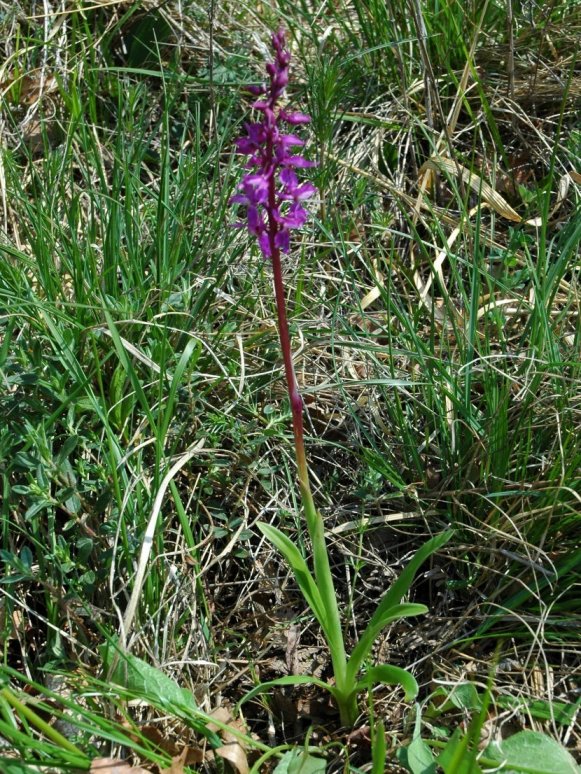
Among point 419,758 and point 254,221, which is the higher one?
point 254,221

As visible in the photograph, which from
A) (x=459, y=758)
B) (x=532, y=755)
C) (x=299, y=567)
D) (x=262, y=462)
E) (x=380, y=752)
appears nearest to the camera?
(x=459, y=758)

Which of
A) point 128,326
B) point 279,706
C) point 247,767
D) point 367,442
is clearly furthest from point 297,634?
point 128,326

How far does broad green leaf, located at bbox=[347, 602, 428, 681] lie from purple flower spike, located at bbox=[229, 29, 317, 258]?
737mm

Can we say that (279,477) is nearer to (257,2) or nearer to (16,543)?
(16,543)

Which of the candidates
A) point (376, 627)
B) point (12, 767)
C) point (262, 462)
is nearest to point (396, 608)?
point (376, 627)

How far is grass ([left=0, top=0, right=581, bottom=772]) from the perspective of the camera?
1.75 meters

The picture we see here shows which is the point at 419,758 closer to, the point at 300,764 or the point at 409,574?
the point at 300,764

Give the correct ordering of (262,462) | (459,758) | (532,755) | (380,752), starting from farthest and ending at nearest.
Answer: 1. (262,462)
2. (532,755)
3. (380,752)
4. (459,758)

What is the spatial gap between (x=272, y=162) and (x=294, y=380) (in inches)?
16.7

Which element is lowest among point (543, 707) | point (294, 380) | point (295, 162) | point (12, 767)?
point (543, 707)

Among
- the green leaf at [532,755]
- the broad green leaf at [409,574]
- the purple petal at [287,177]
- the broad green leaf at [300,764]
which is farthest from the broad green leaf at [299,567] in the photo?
the purple petal at [287,177]

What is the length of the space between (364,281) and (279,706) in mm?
1348

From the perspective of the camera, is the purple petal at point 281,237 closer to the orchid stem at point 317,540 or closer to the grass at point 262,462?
the orchid stem at point 317,540

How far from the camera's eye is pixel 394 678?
1601mm
